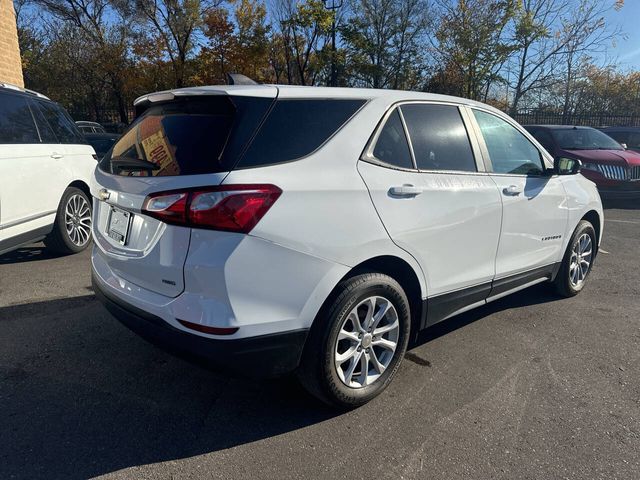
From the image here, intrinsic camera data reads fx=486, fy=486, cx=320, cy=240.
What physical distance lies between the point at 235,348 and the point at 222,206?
0.66m

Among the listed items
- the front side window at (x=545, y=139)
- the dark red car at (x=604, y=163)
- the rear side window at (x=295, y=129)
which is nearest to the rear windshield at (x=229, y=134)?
the rear side window at (x=295, y=129)

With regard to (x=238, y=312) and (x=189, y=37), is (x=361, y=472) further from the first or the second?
(x=189, y=37)

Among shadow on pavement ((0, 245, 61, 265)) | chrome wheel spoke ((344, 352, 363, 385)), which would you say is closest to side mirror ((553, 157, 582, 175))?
chrome wheel spoke ((344, 352, 363, 385))

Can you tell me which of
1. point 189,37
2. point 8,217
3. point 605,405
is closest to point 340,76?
point 189,37

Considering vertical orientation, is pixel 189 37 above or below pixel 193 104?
above

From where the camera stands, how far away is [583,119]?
2380 centimetres

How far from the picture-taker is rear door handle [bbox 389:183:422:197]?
276cm

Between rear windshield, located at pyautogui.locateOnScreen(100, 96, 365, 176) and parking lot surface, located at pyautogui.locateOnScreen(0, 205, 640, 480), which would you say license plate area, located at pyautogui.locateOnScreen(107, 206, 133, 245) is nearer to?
rear windshield, located at pyautogui.locateOnScreen(100, 96, 365, 176)

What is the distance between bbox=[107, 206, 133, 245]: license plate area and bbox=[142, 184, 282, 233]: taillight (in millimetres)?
464

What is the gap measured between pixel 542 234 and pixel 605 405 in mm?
1542

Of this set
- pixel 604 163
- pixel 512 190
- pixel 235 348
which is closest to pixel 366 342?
pixel 235 348

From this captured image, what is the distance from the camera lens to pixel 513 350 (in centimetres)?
360

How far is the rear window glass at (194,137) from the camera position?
2309mm

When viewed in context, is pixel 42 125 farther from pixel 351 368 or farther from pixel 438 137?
pixel 351 368
